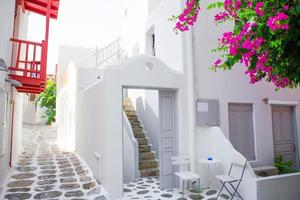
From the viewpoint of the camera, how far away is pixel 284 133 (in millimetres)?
8367

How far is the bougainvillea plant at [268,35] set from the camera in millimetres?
3066

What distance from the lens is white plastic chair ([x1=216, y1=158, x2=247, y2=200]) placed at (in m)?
5.33

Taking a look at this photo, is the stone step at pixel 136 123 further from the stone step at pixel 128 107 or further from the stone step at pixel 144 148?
the stone step at pixel 144 148

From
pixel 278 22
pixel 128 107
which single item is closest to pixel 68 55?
pixel 128 107

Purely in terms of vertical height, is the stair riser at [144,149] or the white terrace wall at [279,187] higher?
the stair riser at [144,149]

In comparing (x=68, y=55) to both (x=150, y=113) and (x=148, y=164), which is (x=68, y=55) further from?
(x=148, y=164)

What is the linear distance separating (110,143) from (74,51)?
13903mm

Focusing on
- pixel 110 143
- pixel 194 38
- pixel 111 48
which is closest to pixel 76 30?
pixel 111 48

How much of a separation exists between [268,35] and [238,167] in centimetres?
379

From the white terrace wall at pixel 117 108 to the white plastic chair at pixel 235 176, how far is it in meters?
1.34

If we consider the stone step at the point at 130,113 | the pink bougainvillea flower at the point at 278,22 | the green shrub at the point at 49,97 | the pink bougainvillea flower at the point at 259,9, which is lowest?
the stone step at the point at 130,113

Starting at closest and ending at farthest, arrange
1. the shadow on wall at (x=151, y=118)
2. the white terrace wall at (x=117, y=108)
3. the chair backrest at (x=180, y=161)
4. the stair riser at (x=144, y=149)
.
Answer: the white terrace wall at (x=117, y=108) < the chair backrest at (x=180, y=161) < the stair riser at (x=144, y=149) < the shadow on wall at (x=151, y=118)

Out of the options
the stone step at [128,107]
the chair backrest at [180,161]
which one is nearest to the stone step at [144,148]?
the chair backrest at [180,161]

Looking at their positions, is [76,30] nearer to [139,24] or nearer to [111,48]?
[111,48]
